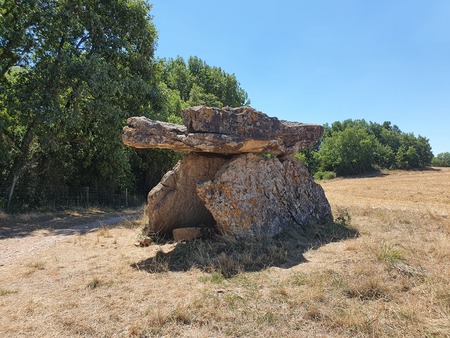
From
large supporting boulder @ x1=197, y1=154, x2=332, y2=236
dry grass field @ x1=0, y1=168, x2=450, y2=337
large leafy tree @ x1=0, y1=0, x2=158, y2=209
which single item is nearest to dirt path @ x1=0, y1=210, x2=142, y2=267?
dry grass field @ x1=0, y1=168, x2=450, y2=337

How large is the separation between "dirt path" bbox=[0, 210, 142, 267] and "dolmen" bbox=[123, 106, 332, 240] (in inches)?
114

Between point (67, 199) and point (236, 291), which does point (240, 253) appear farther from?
point (67, 199)

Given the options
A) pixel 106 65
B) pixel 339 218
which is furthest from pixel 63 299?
pixel 106 65

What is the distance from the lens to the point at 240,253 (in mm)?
7000

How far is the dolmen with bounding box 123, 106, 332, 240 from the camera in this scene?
7984 millimetres

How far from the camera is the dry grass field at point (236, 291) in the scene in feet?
13.2

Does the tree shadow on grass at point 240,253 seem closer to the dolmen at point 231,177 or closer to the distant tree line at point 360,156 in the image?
the dolmen at point 231,177

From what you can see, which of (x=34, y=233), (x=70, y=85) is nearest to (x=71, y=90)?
(x=70, y=85)

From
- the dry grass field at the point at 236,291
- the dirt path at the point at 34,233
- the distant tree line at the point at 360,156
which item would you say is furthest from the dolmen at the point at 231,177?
the distant tree line at the point at 360,156

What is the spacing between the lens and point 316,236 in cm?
851

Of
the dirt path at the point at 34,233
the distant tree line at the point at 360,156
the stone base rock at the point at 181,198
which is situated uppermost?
the distant tree line at the point at 360,156

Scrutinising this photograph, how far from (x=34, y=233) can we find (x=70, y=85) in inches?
280

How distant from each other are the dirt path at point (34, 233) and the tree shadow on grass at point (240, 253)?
3.44 metres

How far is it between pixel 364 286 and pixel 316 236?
11.9ft
